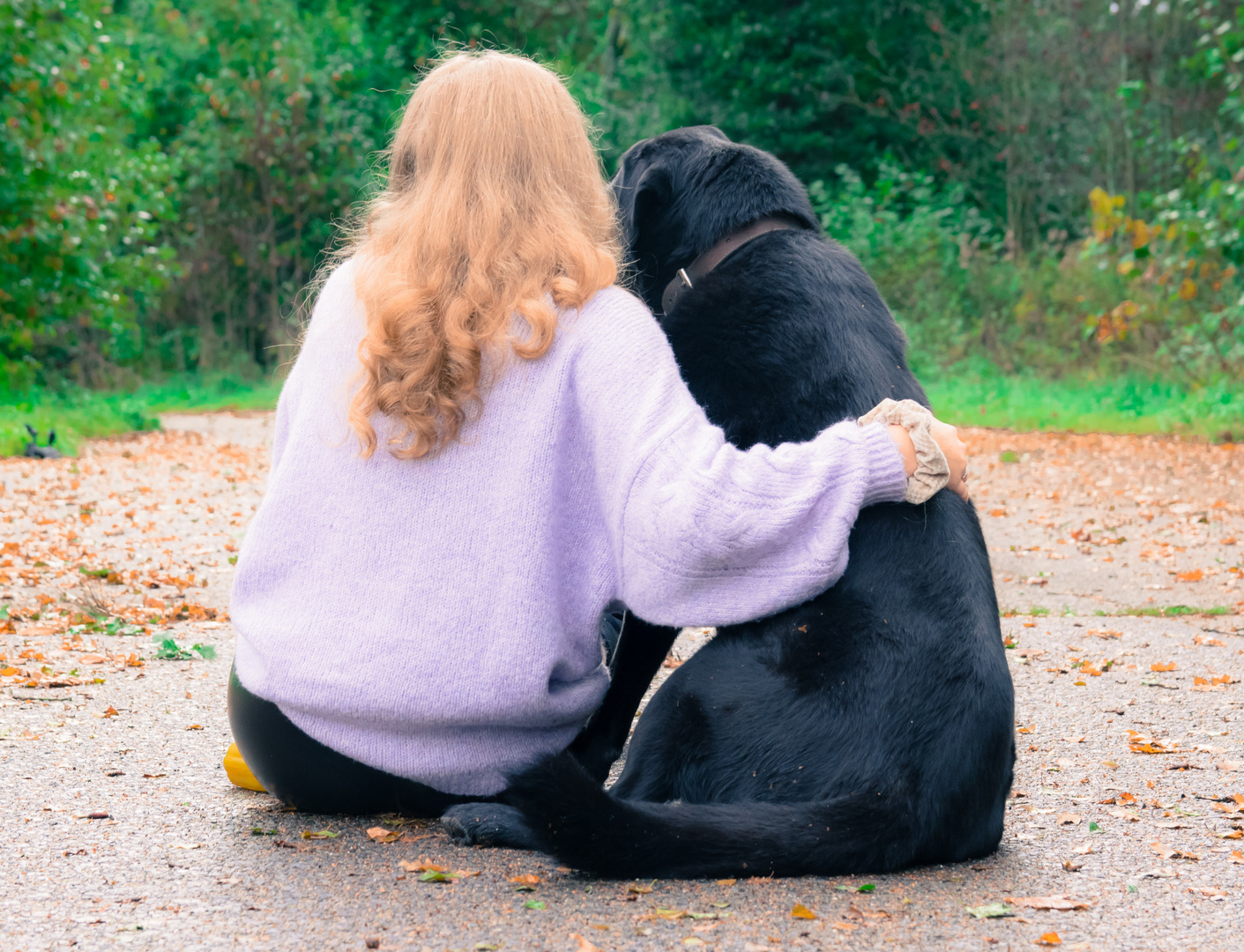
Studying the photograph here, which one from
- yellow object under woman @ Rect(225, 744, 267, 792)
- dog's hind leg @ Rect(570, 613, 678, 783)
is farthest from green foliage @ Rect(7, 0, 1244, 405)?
dog's hind leg @ Rect(570, 613, 678, 783)

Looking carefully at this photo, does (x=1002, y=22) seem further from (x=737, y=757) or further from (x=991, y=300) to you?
(x=737, y=757)

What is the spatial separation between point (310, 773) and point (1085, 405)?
39.2 feet

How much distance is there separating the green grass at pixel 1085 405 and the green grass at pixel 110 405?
8.77 metres

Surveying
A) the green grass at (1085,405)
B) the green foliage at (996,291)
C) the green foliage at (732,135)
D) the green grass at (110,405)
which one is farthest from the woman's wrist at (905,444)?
the green foliage at (996,291)

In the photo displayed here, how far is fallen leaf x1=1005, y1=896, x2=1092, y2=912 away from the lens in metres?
2.02

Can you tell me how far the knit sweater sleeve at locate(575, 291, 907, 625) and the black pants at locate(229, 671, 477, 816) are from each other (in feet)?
2.21

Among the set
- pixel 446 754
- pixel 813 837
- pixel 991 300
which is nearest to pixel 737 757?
pixel 813 837

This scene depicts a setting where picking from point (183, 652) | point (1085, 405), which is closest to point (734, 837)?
point (183, 652)

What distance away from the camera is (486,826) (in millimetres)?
2244

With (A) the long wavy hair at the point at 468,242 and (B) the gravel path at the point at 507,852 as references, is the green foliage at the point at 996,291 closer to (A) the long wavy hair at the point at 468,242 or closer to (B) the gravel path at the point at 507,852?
(B) the gravel path at the point at 507,852

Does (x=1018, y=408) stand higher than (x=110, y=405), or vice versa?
(x=1018, y=408)

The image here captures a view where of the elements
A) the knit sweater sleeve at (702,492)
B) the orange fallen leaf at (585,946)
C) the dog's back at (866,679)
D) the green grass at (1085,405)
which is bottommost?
the green grass at (1085,405)

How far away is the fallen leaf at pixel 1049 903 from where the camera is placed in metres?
2.02

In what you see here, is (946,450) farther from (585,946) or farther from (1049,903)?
(585,946)
